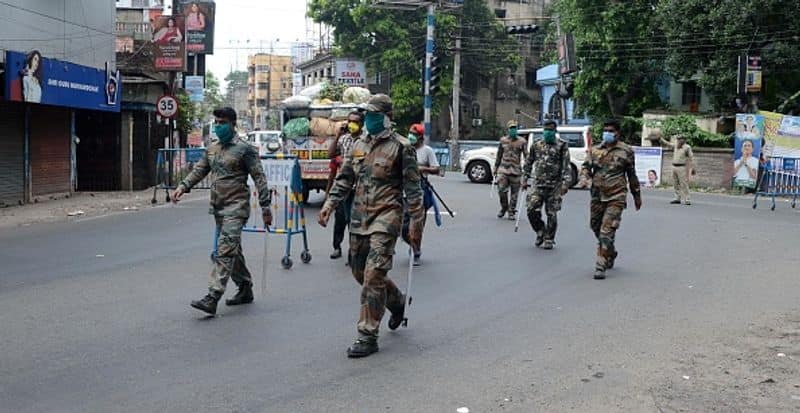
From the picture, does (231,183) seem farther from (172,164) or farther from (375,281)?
(172,164)

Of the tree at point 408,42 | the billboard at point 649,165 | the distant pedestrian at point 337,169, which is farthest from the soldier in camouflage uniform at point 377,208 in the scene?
the tree at point 408,42

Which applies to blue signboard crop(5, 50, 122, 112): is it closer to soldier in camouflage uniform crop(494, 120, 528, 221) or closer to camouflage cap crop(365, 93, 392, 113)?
soldier in camouflage uniform crop(494, 120, 528, 221)

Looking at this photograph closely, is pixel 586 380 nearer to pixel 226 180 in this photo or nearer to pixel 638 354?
pixel 638 354

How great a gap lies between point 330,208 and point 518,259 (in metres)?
5.05

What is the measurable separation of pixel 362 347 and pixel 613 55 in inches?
1270

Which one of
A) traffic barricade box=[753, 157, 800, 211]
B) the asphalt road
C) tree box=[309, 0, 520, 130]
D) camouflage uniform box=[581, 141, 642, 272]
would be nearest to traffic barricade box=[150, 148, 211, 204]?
the asphalt road

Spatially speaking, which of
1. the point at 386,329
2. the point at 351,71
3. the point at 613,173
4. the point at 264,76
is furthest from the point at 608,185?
the point at 264,76

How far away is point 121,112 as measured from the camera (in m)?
24.3

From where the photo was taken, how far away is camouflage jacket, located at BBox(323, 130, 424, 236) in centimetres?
608

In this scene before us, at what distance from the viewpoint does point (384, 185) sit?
6160mm

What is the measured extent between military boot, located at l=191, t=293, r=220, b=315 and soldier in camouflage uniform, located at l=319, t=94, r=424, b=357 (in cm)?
153

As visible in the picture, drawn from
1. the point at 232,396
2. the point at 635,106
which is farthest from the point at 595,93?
the point at 232,396

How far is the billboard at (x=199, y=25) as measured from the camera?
3897 centimetres

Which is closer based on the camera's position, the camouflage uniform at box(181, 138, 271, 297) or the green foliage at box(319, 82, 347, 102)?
the camouflage uniform at box(181, 138, 271, 297)
